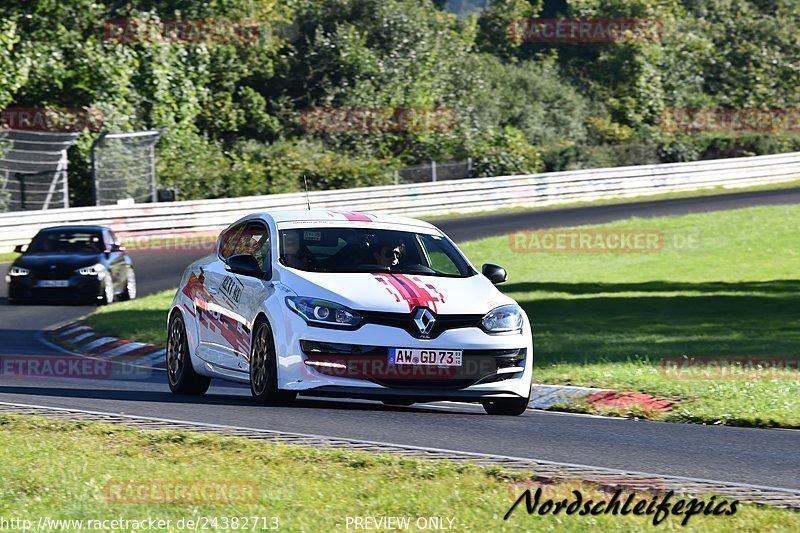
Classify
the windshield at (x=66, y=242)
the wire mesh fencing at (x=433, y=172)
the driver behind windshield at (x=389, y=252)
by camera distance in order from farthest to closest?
the wire mesh fencing at (x=433, y=172) < the windshield at (x=66, y=242) < the driver behind windshield at (x=389, y=252)

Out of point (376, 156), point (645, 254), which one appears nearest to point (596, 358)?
point (645, 254)

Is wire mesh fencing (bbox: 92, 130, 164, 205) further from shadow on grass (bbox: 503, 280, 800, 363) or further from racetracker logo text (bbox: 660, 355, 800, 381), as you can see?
racetracker logo text (bbox: 660, 355, 800, 381)

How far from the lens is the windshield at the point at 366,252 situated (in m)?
11.0

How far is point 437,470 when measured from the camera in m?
7.57

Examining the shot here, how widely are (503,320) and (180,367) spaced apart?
3.29m

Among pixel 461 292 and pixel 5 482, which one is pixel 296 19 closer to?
pixel 461 292

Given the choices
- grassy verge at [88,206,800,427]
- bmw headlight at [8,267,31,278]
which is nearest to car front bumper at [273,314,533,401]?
grassy verge at [88,206,800,427]

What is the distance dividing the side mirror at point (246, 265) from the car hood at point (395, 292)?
0.35m

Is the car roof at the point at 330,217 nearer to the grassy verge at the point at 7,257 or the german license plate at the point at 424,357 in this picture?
the german license plate at the point at 424,357

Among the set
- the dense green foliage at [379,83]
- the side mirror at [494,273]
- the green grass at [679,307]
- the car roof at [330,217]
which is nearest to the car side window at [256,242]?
the car roof at [330,217]

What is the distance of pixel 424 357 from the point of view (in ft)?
33.1

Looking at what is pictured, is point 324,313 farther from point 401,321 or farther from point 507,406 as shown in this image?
point 507,406

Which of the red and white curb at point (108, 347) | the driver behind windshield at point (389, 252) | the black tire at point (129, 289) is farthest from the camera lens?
the black tire at point (129, 289)

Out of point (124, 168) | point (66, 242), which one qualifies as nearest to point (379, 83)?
point (124, 168)
